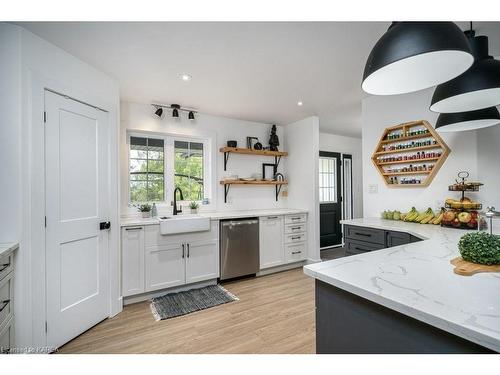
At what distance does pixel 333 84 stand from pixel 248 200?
2.25 metres

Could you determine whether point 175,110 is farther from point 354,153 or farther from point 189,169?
point 354,153

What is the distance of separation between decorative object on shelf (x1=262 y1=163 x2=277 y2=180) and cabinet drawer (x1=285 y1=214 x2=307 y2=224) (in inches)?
35.8

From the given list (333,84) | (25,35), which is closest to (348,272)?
(333,84)

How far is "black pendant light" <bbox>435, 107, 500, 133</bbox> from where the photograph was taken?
1.67m

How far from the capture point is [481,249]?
115 cm

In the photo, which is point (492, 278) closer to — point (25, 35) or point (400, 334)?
point (400, 334)

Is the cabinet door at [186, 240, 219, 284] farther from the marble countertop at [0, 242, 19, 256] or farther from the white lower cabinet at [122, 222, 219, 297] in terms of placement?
the marble countertop at [0, 242, 19, 256]

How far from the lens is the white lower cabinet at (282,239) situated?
3.70 metres

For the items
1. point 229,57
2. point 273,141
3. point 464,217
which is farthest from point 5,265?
point 273,141

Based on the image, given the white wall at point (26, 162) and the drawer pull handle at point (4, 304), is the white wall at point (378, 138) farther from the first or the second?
the drawer pull handle at point (4, 304)

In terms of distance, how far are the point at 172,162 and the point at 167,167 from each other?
0.11 metres

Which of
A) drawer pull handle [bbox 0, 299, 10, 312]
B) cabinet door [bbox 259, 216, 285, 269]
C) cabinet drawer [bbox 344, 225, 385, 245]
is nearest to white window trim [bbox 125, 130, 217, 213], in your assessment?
cabinet door [bbox 259, 216, 285, 269]

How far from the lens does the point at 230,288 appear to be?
324cm

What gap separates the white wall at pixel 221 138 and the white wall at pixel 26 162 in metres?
1.34
